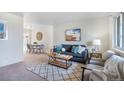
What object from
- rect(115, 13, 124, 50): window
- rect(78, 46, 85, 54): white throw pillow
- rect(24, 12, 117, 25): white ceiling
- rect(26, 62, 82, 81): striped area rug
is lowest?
rect(26, 62, 82, 81): striped area rug

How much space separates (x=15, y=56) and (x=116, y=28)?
476 cm

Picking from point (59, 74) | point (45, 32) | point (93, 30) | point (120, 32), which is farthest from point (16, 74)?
point (45, 32)

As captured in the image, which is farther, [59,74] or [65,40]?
[65,40]

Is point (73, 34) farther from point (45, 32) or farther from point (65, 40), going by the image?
point (45, 32)

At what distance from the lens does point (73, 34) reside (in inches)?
250

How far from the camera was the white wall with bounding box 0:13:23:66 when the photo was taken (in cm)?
435

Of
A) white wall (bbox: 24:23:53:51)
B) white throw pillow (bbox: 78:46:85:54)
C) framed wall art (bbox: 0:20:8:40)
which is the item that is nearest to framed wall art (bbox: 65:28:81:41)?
white throw pillow (bbox: 78:46:85:54)

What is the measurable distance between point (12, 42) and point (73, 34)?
3418 millimetres

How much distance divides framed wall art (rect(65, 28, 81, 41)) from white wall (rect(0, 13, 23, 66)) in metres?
2.80

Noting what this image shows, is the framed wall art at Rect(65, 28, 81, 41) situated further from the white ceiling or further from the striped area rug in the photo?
the striped area rug

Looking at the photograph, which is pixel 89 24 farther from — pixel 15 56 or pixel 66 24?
pixel 15 56

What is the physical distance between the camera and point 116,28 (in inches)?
175

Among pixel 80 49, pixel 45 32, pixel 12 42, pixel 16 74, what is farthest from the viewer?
pixel 45 32
